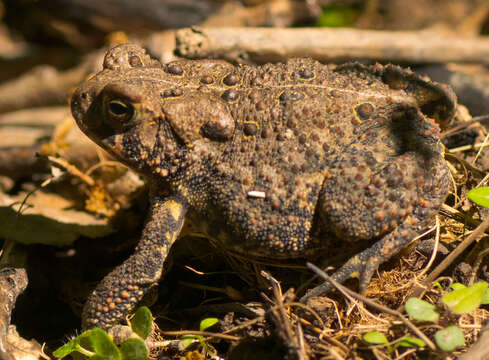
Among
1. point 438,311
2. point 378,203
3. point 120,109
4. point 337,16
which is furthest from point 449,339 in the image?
point 337,16

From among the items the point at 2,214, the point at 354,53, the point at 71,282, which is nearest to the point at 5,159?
the point at 2,214

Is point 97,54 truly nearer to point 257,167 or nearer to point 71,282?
point 71,282

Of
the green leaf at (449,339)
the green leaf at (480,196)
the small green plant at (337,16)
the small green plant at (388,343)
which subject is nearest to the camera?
the green leaf at (449,339)

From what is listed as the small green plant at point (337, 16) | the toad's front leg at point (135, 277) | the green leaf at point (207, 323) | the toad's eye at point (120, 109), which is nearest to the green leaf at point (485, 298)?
the green leaf at point (207, 323)

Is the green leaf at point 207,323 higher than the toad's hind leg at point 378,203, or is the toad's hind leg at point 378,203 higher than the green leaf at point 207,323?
the toad's hind leg at point 378,203

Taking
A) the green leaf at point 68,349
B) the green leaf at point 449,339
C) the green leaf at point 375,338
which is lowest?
the green leaf at point 68,349

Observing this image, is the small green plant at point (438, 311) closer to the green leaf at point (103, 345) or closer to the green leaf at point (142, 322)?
the green leaf at point (142, 322)

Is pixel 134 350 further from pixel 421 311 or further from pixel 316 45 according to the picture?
pixel 316 45
